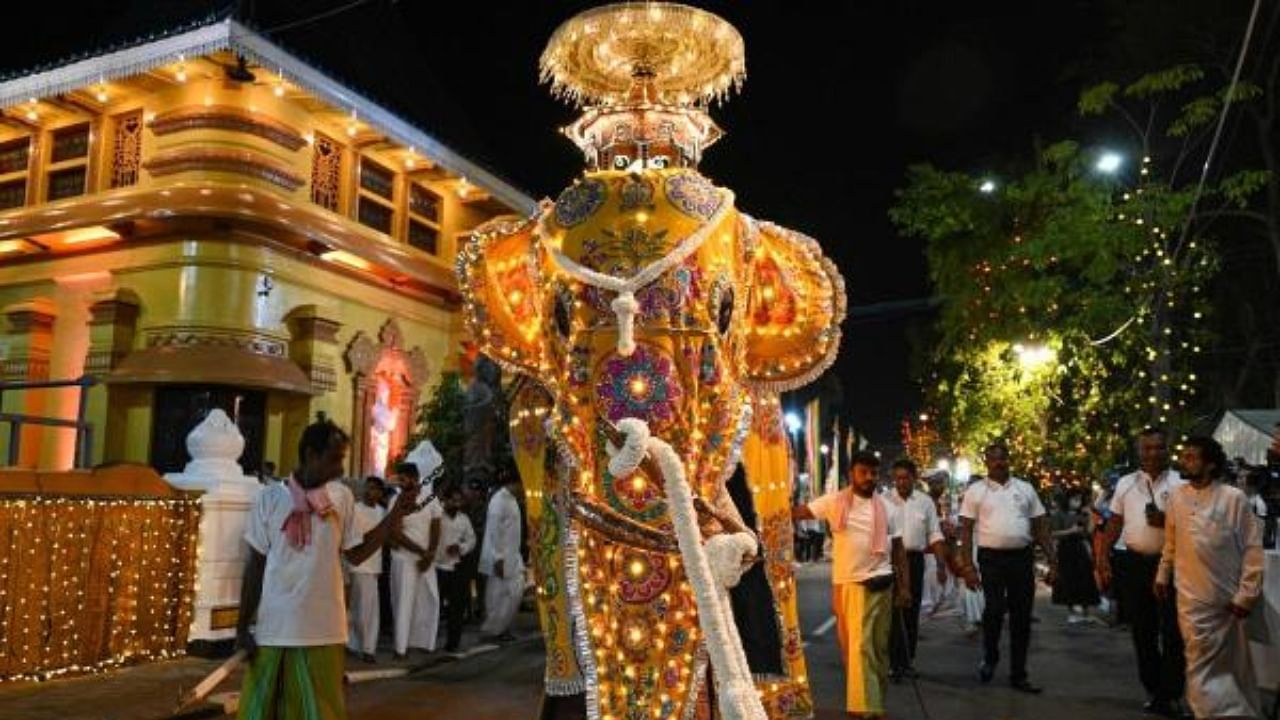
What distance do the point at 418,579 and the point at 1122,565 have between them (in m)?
6.07

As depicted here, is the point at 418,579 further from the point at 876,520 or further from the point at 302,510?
the point at 302,510

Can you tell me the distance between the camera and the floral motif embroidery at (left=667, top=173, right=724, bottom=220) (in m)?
4.62

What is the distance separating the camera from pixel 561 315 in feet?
15.0

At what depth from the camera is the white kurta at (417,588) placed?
10.5 metres

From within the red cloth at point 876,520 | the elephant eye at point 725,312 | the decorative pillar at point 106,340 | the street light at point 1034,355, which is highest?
the street light at point 1034,355

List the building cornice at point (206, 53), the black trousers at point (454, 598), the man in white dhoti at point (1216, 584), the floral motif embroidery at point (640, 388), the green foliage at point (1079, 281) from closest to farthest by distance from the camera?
the floral motif embroidery at point (640, 388)
the man in white dhoti at point (1216, 584)
the black trousers at point (454, 598)
the building cornice at point (206, 53)
the green foliage at point (1079, 281)

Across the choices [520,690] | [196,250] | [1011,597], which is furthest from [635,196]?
[196,250]

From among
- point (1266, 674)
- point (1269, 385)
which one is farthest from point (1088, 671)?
point (1269, 385)

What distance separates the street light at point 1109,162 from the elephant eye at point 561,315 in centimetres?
1597

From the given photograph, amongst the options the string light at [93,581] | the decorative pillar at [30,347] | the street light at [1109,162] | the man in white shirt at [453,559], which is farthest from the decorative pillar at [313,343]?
the street light at [1109,162]

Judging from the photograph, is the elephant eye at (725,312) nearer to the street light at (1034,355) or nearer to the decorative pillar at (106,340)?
the decorative pillar at (106,340)

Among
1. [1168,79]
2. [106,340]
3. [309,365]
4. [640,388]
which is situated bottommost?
[640,388]

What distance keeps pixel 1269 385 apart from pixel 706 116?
26450 mm

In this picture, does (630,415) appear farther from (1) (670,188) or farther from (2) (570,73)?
(2) (570,73)
